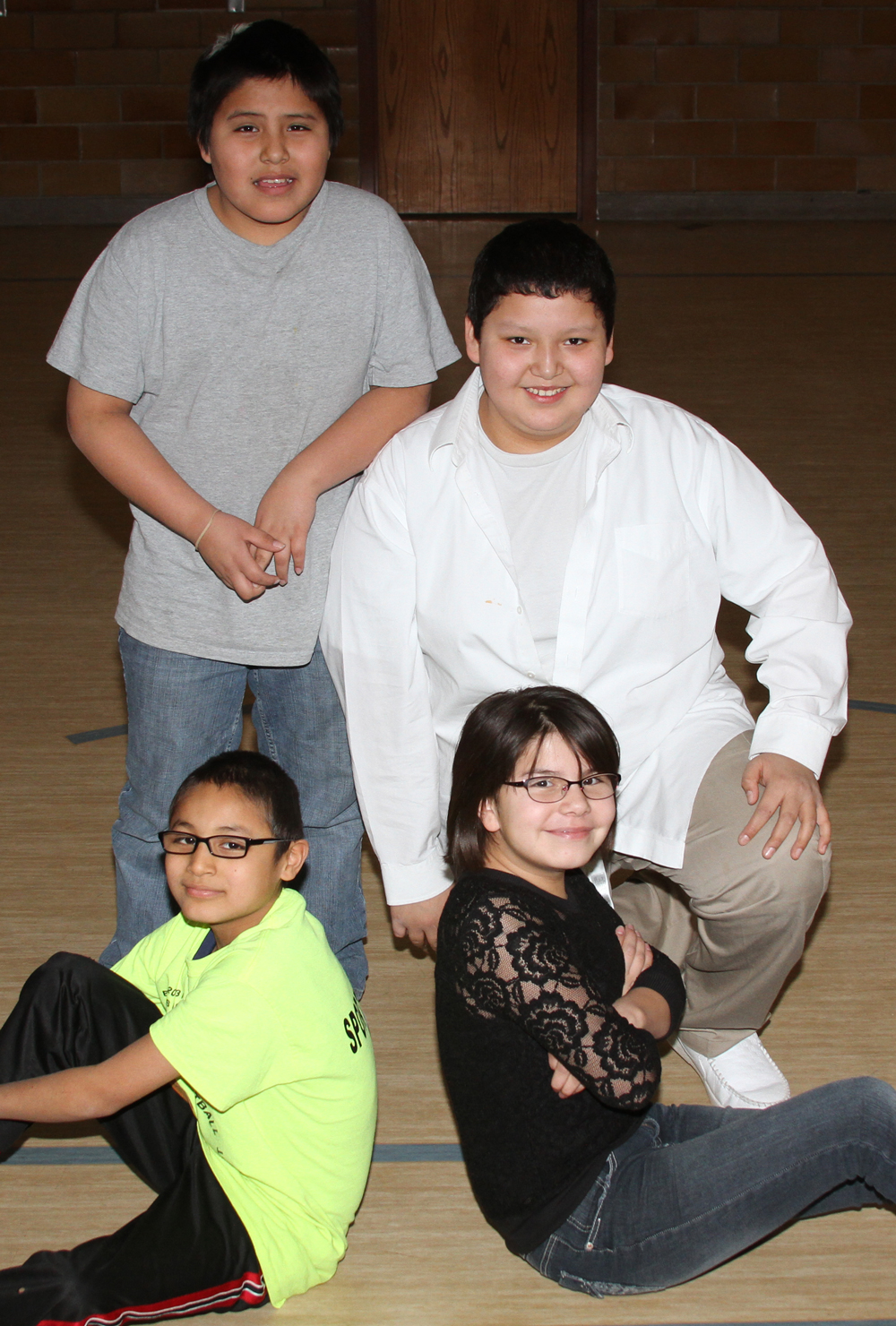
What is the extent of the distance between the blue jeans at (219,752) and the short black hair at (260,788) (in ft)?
1.16

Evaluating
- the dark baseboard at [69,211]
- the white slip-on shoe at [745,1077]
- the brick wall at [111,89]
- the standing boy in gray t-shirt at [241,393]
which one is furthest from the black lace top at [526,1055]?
the dark baseboard at [69,211]

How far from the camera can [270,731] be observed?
6.70 ft

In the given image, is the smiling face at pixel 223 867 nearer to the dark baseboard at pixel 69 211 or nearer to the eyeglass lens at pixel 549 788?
the eyeglass lens at pixel 549 788

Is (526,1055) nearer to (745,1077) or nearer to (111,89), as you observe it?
(745,1077)

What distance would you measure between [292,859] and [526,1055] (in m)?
0.34

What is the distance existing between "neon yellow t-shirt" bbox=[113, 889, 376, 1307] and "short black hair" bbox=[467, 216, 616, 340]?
0.80 metres

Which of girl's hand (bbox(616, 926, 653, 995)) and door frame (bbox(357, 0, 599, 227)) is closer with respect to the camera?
girl's hand (bbox(616, 926, 653, 995))

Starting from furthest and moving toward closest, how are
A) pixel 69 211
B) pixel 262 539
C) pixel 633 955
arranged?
pixel 69 211 → pixel 262 539 → pixel 633 955

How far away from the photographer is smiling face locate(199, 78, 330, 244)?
1.75m

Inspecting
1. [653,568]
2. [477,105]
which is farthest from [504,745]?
[477,105]

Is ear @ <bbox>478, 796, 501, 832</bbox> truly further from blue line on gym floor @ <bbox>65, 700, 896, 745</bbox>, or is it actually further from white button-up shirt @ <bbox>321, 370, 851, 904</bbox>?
blue line on gym floor @ <bbox>65, 700, 896, 745</bbox>

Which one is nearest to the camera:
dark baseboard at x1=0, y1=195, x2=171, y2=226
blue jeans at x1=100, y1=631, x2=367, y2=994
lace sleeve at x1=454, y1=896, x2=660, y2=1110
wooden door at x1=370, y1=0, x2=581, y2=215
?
lace sleeve at x1=454, y1=896, x2=660, y2=1110

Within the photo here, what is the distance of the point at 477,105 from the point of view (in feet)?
29.0

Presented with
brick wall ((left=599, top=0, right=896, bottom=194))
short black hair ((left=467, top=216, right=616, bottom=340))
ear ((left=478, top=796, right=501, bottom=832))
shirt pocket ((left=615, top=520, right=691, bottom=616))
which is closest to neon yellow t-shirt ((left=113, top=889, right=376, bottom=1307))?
ear ((left=478, top=796, right=501, bottom=832))
